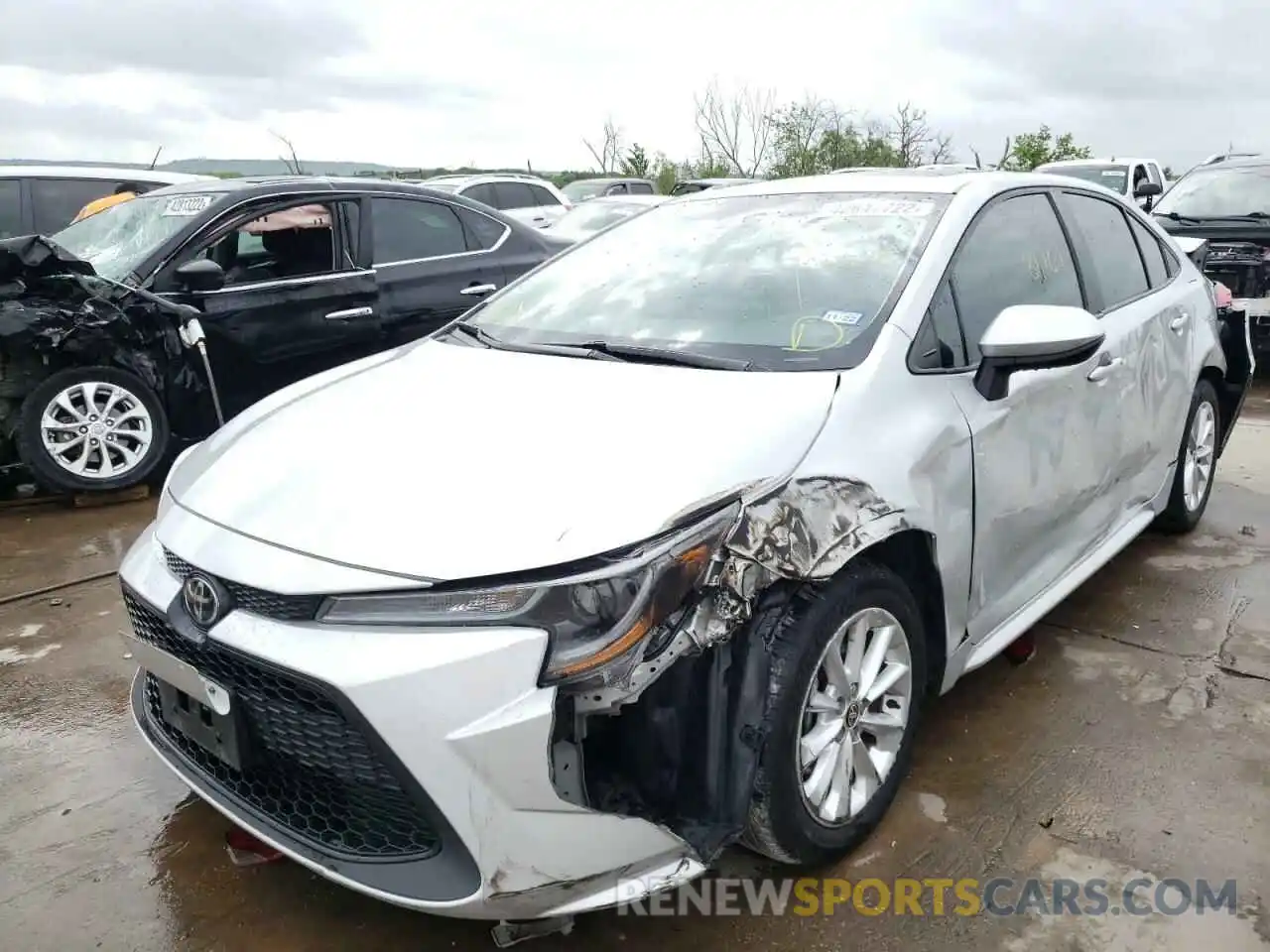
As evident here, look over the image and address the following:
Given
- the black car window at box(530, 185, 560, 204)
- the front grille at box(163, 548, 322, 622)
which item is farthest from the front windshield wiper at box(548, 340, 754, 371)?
the black car window at box(530, 185, 560, 204)

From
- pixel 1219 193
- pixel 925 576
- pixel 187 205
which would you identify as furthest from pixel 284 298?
pixel 1219 193

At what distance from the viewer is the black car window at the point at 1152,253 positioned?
12.7ft

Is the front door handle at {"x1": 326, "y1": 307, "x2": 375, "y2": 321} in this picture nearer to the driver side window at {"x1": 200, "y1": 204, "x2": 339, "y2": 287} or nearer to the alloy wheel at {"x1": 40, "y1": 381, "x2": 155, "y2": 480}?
the driver side window at {"x1": 200, "y1": 204, "x2": 339, "y2": 287}

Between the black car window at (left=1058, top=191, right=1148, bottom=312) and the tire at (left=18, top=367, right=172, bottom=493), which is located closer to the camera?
the black car window at (left=1058, top=191, right=1148, bottom=312)

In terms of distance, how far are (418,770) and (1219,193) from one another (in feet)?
28.8

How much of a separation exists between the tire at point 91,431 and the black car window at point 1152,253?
4.63 m

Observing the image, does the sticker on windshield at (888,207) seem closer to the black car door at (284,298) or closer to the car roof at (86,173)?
the black car door at (284,298)

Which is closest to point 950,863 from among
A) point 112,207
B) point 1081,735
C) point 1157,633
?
point 1081,735

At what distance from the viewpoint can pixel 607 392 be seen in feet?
7.75

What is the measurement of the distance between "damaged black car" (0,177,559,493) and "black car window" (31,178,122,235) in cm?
203

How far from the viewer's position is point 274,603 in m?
1.92

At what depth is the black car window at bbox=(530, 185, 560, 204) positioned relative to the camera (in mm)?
13930

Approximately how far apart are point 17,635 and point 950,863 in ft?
10.8

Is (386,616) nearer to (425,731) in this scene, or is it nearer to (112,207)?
(425,731)
